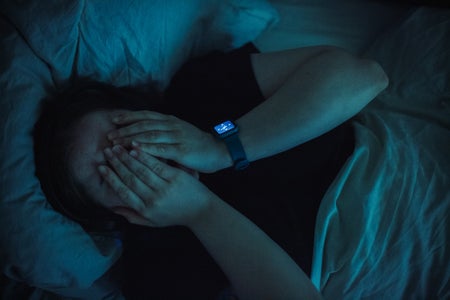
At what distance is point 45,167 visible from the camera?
0.71 m

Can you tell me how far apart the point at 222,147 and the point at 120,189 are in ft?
0.82

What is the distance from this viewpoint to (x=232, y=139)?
802 millimetres

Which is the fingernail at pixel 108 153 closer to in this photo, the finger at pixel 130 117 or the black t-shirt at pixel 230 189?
the finger at pixel 130 117

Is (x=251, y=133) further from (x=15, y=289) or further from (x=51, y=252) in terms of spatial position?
(x=15, y=289)

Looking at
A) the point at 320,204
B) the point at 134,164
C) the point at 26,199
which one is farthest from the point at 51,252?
the point at 320,204

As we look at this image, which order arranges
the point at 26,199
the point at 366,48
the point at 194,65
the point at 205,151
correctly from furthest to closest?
the point at 366,48, the point at 194,65, the point at 205,151, the point at 26,199

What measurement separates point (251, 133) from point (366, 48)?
1.88ft

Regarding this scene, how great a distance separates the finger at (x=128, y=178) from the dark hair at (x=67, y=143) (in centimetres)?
9

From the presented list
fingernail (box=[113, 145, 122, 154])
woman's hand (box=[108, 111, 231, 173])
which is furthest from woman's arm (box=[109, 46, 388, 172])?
fingernail (box=[113, 145, 122, 154])

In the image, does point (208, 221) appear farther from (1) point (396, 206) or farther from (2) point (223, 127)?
(1) point (396, 206)

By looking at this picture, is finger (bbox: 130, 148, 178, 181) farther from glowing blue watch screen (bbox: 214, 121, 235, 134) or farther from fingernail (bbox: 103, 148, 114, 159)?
glowing blue watch screen (bbox: 214, 121, 235, 134)

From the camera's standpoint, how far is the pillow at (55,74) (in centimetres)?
68

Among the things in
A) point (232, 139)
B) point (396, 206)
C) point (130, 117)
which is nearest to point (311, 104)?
point (232, 139)

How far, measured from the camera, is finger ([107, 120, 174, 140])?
2.31 feet
